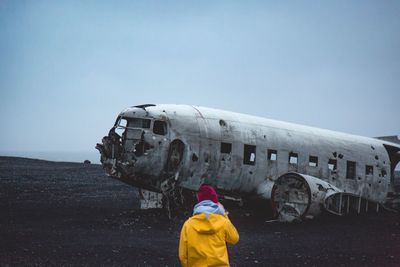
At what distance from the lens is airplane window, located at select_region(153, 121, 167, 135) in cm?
1430

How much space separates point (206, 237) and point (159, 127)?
972 cm

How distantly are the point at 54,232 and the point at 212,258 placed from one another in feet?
28.9

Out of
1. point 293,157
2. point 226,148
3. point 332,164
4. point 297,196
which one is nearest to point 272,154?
point 293,157

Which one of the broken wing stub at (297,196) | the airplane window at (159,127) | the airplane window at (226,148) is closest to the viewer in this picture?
the airplane window at (159,127)

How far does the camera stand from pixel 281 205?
50.7 ft

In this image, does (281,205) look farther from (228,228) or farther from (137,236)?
(228,228)

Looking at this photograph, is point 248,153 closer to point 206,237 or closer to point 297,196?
point 297,196

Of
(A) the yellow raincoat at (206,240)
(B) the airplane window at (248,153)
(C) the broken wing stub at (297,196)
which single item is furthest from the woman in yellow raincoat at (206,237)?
(B) the airplane window at (248,153)

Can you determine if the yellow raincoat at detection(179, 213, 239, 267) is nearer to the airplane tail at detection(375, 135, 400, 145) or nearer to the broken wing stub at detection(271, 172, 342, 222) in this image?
the broken wing stub at detection(271, 172, 342, 222)

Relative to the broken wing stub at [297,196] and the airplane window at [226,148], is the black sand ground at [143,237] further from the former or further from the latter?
the airplane window at [226,148]

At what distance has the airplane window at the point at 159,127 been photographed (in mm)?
14305

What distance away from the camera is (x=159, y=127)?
14.4 m

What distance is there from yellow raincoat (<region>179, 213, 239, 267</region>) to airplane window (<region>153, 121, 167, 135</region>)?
9446 millimetres

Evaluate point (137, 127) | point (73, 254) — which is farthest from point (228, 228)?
point (137, 127)
